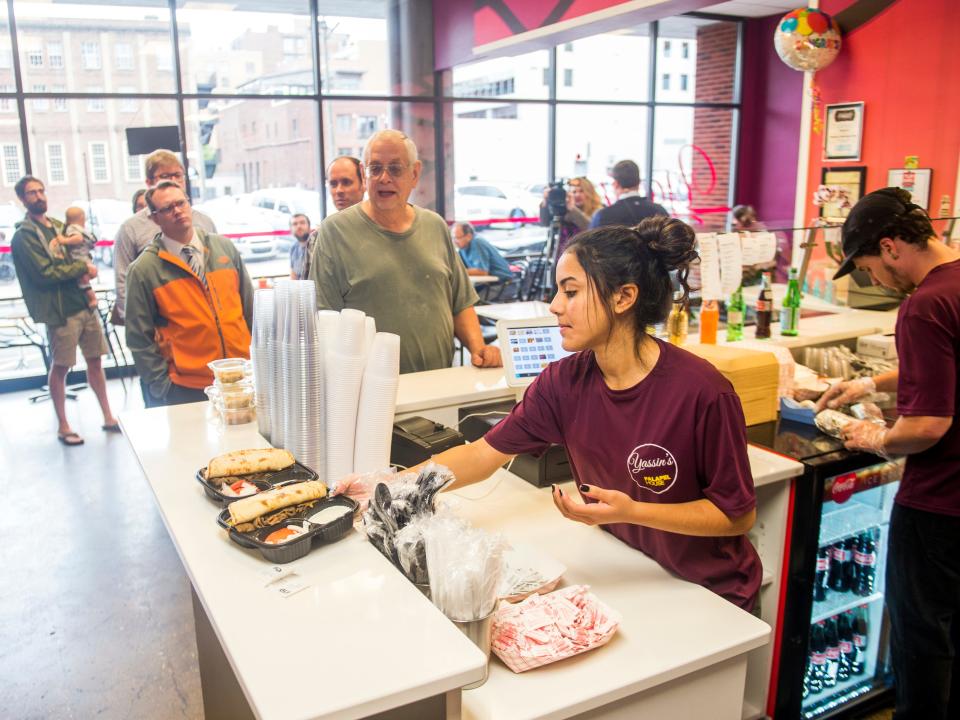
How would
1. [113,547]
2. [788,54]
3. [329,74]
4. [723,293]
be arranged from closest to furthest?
[723,293]
[113,547]
[788,54]
[329,74]

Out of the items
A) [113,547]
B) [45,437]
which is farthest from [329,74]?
[113,547]

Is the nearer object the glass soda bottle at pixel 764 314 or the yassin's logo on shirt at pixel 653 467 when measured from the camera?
the yassin's logo on shirt at pixel 653 467

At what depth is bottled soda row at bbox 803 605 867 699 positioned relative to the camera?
2531 millimetres

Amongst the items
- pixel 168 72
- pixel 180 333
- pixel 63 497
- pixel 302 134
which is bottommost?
pixel 63 497

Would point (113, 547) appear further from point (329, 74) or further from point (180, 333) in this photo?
point (329, 74)

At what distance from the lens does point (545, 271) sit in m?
7.87

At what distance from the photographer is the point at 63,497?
14.6 feet

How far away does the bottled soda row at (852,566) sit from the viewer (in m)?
2.66

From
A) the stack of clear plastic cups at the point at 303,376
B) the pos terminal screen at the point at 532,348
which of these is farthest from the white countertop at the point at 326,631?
the pos terminal screen at the point at 532,348

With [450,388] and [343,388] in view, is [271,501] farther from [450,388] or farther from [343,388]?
[450,388]

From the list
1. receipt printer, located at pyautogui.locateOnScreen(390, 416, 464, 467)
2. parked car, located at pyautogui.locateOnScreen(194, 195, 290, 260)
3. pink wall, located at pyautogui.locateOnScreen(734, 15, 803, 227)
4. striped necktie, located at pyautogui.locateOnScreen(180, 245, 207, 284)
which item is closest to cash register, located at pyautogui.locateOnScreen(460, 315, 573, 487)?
receipt printer, located at pyautogui.locateOnScreen(390, 416, 464, 467)

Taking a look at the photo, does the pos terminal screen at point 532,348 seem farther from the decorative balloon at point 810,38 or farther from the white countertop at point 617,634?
the decorative balloon at point 810,38

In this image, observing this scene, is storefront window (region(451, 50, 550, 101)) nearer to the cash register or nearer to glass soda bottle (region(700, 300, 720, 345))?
glass soda bottle (region(700, 300, 720, 345))

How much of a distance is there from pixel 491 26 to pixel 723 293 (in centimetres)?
468
